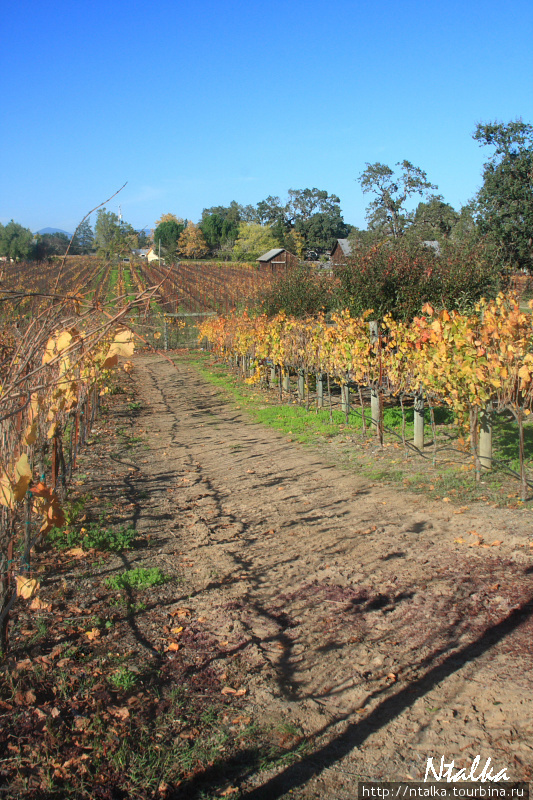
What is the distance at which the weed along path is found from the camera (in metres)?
2.57

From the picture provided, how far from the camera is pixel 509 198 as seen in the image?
85.9ft

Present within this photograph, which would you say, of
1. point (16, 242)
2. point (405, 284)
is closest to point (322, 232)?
point (16, 242)

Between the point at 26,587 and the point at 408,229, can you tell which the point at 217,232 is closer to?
the point at 408,229

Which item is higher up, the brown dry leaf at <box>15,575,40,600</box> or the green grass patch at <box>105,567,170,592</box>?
the brown dry leaf at <box>15,575,40,600</box>

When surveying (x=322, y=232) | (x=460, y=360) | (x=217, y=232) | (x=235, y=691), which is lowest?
(x=235, y=691)

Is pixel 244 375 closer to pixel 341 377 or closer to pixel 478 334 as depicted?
pixel 341 377

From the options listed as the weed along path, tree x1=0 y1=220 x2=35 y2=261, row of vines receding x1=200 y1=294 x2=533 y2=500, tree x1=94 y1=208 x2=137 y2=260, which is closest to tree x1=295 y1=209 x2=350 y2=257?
tree x1=0 y1=220 x2=35 y2=261

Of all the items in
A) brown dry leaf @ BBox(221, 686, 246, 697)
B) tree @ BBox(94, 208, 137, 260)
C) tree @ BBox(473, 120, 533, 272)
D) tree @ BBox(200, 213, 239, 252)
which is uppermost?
tree @ BBox(200, 213, 239, 252)

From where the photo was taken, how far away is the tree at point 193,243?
288 feet

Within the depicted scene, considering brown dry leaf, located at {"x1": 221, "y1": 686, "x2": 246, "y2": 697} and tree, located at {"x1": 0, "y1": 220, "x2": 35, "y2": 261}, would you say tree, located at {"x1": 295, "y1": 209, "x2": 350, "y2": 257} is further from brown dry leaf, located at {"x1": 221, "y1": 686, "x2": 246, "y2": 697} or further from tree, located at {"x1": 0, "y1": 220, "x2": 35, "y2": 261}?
brown dry leaf, located at {"x1": 221, "y1": 686, "x2": 246, "y2": 697}

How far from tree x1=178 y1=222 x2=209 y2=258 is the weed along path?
8459cm

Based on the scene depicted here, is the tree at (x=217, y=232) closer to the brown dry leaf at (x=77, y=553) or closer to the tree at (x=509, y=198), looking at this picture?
the tree at (x=509, y=198)

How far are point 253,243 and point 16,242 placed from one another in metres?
32.3

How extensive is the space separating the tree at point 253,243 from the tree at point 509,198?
50.2 meters
